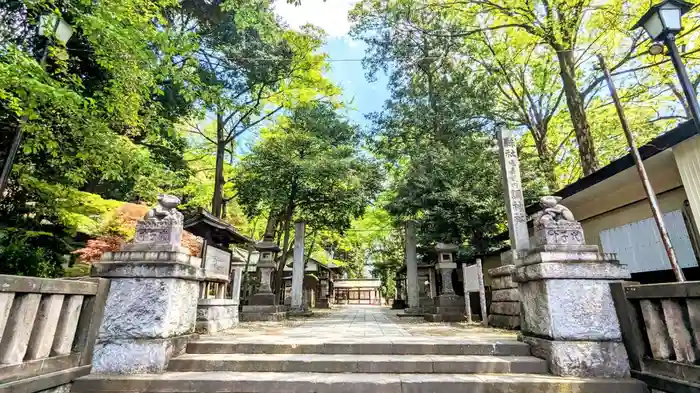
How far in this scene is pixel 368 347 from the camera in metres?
4.25

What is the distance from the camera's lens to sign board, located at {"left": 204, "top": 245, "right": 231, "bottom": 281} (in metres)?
6.05

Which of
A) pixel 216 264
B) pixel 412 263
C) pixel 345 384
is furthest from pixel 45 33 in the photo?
pixel 412 263

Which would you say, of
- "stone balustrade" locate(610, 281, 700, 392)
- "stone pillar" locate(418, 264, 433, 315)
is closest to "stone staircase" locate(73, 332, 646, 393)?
"stone balustrade" locate(610, 281, 700, 392)

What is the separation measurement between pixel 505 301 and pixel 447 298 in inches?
119

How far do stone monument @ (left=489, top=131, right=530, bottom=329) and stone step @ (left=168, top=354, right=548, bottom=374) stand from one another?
250 centimetres

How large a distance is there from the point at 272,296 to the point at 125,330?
6.44 m

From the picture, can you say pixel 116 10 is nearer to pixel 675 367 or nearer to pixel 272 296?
pixel 272 296

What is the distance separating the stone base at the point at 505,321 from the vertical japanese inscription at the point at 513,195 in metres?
1.37

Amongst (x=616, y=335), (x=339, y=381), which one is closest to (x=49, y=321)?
(x=339, y=381)

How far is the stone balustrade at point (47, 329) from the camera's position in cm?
277

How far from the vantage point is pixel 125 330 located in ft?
12.4

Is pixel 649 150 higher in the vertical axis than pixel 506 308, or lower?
higher

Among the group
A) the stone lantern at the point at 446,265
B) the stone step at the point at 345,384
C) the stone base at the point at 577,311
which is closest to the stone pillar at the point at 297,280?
the stone lantern at the point at 446,265

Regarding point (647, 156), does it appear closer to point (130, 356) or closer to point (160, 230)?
point (160, 230)
